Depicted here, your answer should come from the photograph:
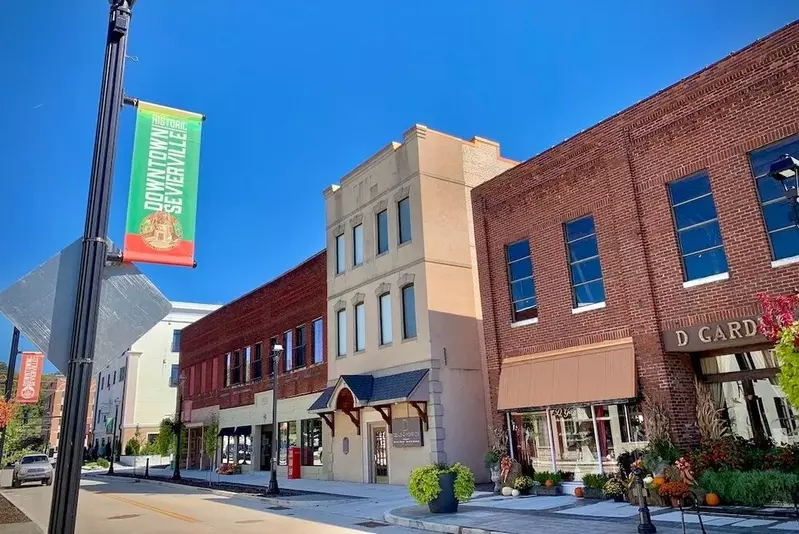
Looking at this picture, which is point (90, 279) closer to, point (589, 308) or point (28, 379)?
point (589, 308)

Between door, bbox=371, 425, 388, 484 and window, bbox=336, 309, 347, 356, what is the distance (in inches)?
164

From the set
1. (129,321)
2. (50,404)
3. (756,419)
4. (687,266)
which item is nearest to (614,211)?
(687,266)

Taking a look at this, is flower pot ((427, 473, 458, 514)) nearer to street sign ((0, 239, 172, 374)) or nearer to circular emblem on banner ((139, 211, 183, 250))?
circular emblem on banner ((139, 211, 183, 250))

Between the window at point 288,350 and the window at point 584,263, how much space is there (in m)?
17.6

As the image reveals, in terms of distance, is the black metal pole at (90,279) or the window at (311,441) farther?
the window at (311,441)

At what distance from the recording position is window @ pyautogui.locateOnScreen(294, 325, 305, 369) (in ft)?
98.8

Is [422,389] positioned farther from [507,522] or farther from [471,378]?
[507,522]

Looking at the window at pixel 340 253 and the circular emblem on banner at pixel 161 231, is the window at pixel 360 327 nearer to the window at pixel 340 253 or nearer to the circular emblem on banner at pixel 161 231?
the window at pixel 340 253

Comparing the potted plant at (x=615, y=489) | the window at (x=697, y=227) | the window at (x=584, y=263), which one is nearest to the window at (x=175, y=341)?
the window at (x=584, y=263)

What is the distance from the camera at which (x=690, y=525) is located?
1084 cm

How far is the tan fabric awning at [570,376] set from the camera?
1540cm

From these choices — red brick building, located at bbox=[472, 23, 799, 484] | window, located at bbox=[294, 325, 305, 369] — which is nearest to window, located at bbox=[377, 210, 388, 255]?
red brick building, located at bbox=[472, 23, 799, 484]

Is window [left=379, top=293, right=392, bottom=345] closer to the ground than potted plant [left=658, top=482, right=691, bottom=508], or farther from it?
farther from it

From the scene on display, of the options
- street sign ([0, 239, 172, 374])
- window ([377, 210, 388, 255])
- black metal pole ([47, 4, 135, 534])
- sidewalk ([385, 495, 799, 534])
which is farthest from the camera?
window ([377, 210, 388, 255])
